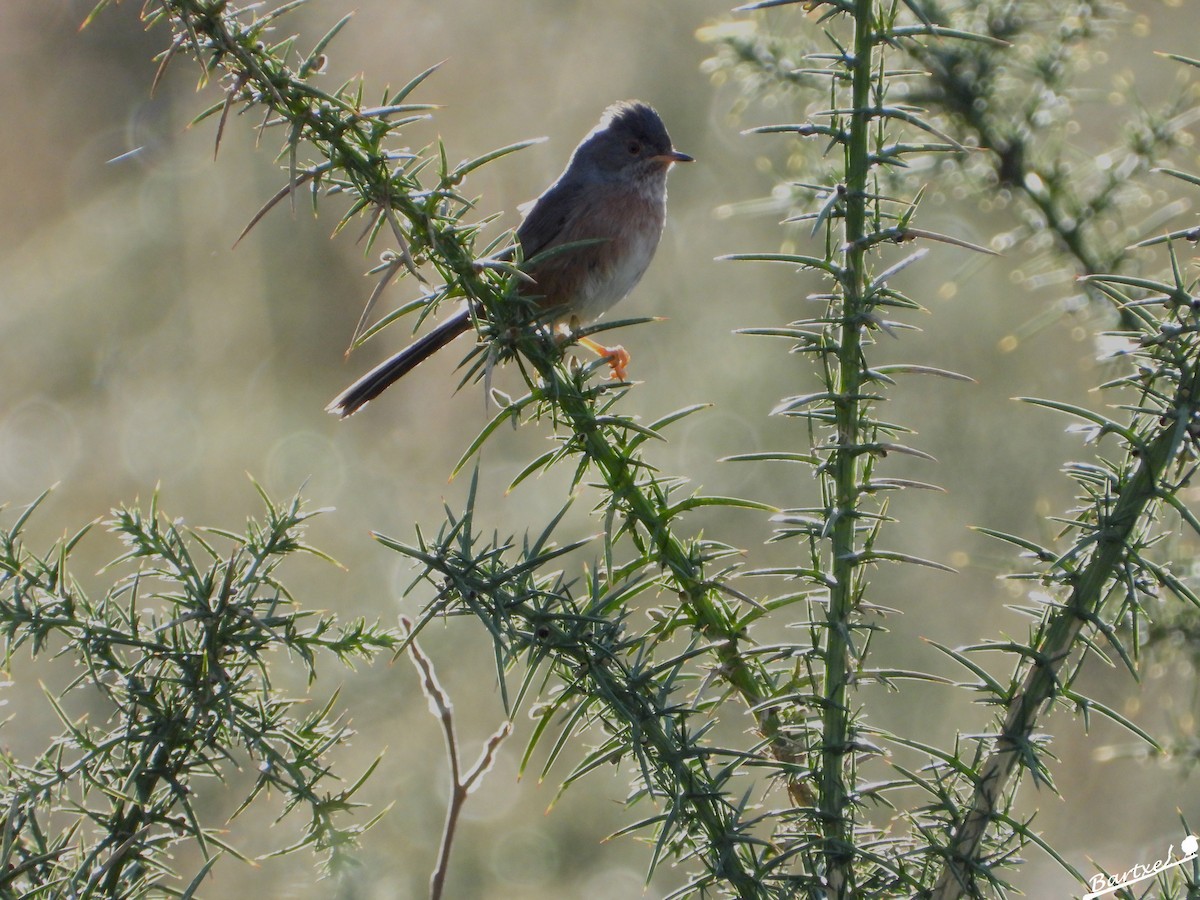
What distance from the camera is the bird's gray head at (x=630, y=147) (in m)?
4.12

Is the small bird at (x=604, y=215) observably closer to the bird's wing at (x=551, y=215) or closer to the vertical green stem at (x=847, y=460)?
the bird's wing at (x=551, y=215)

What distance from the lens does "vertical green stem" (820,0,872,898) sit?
1.20 m

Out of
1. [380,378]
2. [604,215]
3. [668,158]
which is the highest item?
[668,158]

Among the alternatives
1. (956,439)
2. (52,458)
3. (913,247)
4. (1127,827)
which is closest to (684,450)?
(956,439)

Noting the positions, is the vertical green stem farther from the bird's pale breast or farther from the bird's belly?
the bird's belly

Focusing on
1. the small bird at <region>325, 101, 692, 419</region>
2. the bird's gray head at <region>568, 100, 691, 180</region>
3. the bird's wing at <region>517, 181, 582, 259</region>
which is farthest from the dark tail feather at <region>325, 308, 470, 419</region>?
the bird's gray head at <region>568, 100, 691, 180</region>

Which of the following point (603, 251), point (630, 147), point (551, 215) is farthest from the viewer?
point (630, 147)

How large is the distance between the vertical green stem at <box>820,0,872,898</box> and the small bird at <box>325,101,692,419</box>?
1.93 m

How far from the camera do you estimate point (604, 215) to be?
12.8ft

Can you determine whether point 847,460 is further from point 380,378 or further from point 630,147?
point 630,147

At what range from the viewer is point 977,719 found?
164 inches

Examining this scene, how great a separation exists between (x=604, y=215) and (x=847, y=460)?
2750mm
